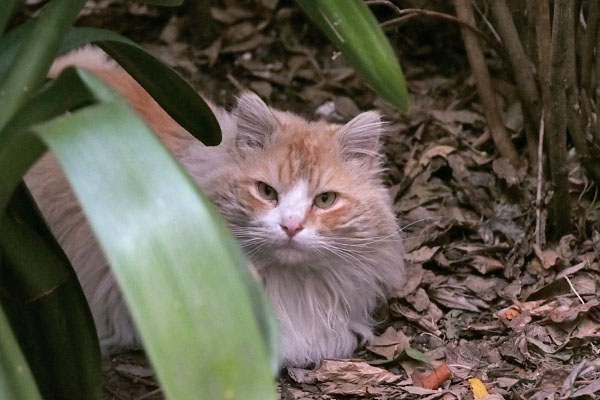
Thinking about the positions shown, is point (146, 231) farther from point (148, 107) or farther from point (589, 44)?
point (589, 44)

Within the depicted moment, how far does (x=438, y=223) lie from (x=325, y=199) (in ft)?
2.19

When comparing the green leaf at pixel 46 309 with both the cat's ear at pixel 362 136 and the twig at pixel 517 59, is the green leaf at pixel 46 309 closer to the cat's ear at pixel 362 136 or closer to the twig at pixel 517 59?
the cat's ear at pixel 362 136

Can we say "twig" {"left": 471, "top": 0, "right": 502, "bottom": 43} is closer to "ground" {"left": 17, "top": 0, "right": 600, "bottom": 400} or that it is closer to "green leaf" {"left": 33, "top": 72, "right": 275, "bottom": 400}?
"ground" {"left": 17, "top": 0, "right": 600, "bottom": 400}

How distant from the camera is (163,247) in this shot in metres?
0.81

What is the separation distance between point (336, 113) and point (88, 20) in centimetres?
121

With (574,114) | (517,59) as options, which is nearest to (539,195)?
(574,114)

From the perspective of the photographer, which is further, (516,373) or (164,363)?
(516,373)

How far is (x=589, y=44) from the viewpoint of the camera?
234 cm

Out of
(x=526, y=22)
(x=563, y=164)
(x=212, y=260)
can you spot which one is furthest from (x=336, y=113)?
(x=212, y=260)

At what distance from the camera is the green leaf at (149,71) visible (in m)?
1.27

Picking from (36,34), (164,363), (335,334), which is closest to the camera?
(164,363)

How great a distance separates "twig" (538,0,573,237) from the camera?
1.97m

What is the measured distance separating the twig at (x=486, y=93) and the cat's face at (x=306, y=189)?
769 mm

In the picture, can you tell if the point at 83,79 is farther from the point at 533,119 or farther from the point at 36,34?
the point at 533,119
